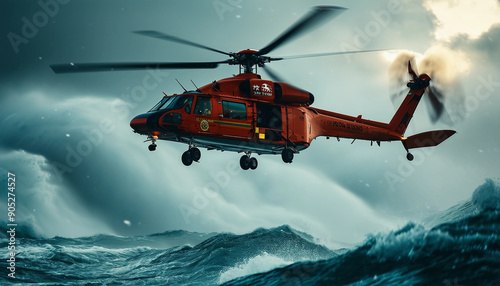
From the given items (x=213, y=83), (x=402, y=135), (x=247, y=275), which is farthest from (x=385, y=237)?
(x=402, y=135)

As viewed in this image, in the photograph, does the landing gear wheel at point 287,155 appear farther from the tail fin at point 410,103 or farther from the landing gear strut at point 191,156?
the tail fin at point 410,103

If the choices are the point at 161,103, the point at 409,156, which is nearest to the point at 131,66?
the point at 161,103

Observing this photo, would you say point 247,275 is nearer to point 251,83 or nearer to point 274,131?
point 274,131

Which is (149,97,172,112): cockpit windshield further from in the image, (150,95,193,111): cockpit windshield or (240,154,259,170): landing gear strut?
(240,154,259,170): landing gear strut

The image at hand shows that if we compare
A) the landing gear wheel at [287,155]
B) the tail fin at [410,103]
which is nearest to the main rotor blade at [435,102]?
the tail fin at [410,103]

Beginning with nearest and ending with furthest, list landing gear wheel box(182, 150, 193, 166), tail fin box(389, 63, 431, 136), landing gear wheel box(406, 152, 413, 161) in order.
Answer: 1. landing gear wheel box(182, 150, 193, 166)
2. landing gear wheel box(406, 152, 413, 161)
3. tail fin box(389, 63, 431, 136)

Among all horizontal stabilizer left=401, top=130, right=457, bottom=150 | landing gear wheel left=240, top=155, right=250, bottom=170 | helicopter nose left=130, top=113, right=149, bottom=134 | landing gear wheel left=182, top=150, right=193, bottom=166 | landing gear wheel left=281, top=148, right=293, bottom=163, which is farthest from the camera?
horizontal stabilizer left=401, top=130, right=457, bottom=150

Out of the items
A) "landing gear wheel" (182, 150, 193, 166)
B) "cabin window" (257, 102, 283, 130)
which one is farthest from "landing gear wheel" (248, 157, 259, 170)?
"landing gear wheel" (182, 150, 193, 166)
